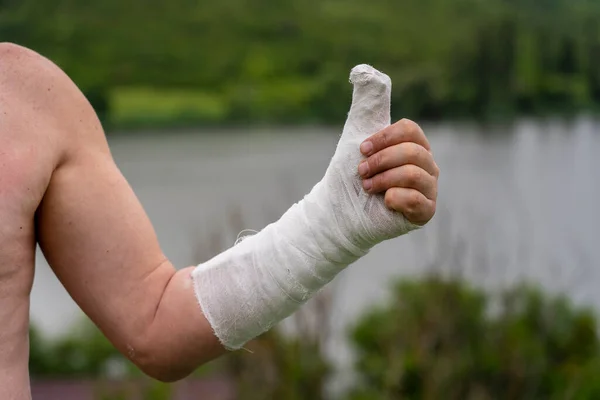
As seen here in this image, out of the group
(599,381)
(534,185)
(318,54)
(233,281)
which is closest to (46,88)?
(233,281)

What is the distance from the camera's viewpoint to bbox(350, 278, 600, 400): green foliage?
2.37 m

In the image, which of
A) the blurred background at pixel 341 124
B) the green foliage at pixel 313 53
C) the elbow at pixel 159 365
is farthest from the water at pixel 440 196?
the elbow at pixel 159 365

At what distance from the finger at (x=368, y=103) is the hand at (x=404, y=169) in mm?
17

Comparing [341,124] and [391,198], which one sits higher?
[391,198]

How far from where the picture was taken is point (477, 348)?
2520 mm

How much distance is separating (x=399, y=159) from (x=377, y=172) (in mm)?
28

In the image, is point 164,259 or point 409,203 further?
point 164,259

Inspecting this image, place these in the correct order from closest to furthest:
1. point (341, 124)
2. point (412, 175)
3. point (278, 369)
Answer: point (412, 175), point (278, 369), point (341, 124)

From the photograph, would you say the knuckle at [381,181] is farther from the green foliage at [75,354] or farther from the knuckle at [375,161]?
the green foliage at [75,354]

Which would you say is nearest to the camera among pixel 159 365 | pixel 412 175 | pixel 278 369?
pixel 412 175

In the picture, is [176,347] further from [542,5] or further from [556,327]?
[542,5]

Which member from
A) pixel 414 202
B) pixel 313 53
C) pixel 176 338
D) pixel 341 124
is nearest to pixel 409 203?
Result: pixel 414 202

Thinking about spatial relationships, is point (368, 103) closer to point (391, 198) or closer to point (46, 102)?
point (391, 198)

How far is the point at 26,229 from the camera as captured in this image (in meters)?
0.69
